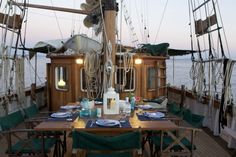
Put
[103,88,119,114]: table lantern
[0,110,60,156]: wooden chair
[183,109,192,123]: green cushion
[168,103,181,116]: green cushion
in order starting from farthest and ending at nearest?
[168,103,181,116]: green cushion < [183,109,192,123]: green cushion < [103,88,119,114]: table lantern < [0,110,60,156]: wooden chair

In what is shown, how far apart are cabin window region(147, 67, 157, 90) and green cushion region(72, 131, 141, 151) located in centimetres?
464

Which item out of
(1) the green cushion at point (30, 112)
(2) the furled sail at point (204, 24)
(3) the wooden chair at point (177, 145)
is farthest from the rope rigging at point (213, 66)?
(1) the green cushion at point (30, 112)

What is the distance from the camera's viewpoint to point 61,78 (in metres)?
7.42

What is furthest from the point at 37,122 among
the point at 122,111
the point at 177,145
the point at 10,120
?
the point at 177,145

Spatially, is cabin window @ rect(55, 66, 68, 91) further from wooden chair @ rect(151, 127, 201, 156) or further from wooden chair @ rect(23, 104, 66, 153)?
wooden chair @ rect(151, 127, 201, 156)

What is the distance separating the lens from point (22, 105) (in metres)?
6.44

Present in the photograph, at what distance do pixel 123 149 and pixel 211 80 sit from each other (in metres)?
2.98

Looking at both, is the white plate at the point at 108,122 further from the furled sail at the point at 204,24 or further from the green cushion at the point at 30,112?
the furled sail at the point at 204,24

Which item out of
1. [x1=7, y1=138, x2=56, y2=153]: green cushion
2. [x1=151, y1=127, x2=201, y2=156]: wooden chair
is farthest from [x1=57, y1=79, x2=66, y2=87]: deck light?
[x1=151, y1=127, x2=201, y2=156]: wooden chair

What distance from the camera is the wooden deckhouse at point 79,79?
7.11 m

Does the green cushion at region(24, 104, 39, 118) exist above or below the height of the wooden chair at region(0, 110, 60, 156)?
above

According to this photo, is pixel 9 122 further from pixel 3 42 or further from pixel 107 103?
pixel 3 42

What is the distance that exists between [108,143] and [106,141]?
31mm

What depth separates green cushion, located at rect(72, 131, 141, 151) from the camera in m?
2.79
